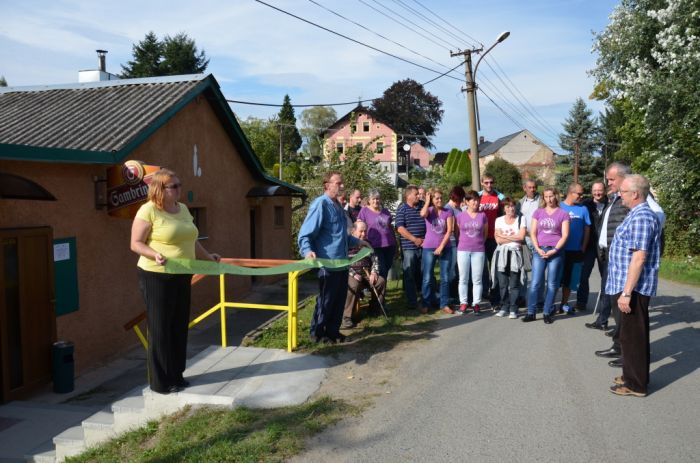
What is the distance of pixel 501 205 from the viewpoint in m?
8.98

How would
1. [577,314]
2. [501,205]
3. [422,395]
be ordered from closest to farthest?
[422,395] < [577,314] < [501,205]

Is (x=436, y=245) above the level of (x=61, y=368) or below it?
above

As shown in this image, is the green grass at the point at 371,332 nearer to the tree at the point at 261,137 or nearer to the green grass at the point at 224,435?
the green grass at the point at 224,435

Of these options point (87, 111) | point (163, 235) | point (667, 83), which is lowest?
point (163, 235)

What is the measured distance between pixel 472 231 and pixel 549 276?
123cm

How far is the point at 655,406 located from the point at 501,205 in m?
4.72

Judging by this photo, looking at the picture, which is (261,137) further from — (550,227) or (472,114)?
(550,227)

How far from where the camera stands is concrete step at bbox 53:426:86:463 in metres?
4.89

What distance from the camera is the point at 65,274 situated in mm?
8156

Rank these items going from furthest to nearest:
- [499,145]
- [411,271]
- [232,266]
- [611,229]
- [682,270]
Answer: [499,145] → [682,270] → [411,271] → [611,229] → [232,266]

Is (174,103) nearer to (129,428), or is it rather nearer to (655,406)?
(129,428)

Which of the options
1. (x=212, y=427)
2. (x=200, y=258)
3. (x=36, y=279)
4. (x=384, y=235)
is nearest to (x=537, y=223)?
(x=384, y=235)

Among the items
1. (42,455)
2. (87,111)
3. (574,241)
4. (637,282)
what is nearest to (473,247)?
(574,241)

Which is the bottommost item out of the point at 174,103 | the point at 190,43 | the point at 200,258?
the point at 200,258
